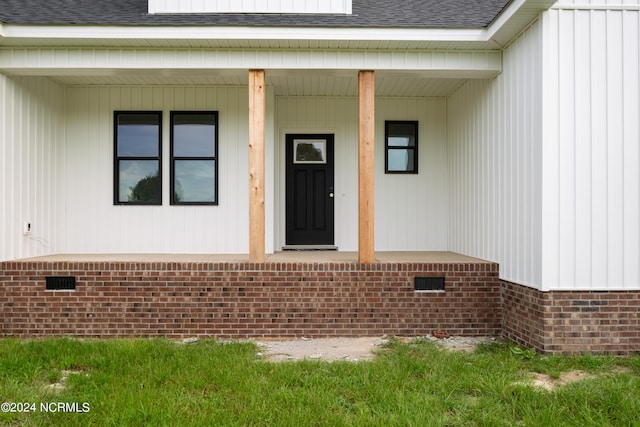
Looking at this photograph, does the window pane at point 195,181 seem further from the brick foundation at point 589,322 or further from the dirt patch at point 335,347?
the brick foundation at point 589,322

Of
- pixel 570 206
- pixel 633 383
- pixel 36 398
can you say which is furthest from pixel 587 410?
pixel 36 398

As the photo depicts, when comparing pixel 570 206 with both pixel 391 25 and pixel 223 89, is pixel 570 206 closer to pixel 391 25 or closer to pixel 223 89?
pixel 391 25

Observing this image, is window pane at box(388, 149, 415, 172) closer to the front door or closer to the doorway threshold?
the front door

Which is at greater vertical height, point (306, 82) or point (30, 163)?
point (306, 82)

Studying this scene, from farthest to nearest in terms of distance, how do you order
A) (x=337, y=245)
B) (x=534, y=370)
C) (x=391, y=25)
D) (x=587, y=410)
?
(x=337, y=245)
(x=391, y=25)
(x=534, y=370)
(x=587, y=410)

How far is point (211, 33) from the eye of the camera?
5504mm

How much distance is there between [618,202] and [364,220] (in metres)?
2.70

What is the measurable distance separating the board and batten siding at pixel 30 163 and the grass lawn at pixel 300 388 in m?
1.76

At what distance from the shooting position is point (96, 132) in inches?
286

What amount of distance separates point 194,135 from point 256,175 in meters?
2.14

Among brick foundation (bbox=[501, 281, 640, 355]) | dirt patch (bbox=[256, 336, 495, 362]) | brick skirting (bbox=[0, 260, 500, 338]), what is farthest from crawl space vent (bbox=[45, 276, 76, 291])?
brick foundation (bbox=[501, 281, 640, 355])

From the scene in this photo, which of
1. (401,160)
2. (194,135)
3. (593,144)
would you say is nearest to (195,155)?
(194,135)

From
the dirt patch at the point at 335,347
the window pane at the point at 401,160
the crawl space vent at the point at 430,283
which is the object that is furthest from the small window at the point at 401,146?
the dirt patch at the point at 335,347

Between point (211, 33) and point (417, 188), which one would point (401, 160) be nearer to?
point (417, 188)
